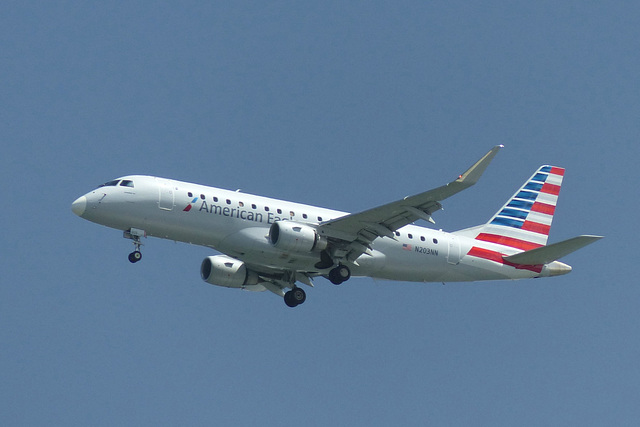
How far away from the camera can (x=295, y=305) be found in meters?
44.4

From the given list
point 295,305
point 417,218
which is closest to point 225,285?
point 295,305

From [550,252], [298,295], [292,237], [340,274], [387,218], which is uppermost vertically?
[387,218]

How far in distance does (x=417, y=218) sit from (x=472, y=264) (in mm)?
6359

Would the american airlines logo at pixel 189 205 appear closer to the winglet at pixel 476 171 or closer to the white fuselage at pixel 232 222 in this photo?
the white fuselage at pixel 232 222

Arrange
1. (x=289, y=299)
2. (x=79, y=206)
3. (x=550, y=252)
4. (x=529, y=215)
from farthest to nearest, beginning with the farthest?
(x=529, y=215), (x=289, y=299), (x=550, y=252), (x=79, y=206)

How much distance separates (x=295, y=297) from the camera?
44.0 m

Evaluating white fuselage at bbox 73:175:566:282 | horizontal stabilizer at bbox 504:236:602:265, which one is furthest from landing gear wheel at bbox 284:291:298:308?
horizontal stabilizer at bbox 504:236:602:265

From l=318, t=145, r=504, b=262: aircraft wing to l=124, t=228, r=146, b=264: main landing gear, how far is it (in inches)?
296

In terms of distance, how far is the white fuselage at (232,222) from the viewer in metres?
39.0

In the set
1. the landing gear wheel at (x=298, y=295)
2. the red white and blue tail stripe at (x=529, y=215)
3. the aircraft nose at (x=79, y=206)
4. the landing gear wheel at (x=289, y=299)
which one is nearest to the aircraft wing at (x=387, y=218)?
the landing gear wheel at (x=298, y=295)

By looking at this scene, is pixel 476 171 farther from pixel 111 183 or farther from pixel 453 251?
pixel 111 183

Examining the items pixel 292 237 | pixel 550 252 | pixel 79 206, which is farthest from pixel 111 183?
pixel 550 252

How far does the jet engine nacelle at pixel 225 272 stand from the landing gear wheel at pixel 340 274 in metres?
4.93

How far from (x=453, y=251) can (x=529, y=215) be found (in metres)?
6.22
